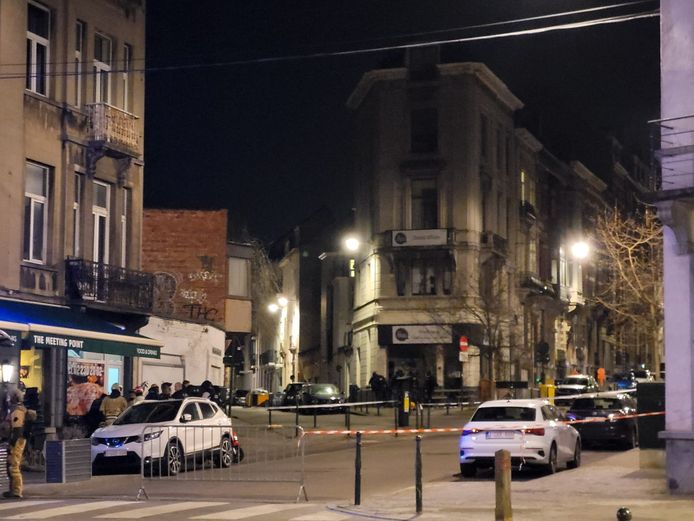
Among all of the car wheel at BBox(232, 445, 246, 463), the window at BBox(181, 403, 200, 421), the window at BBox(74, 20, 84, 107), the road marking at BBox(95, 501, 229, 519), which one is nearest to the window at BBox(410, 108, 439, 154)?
the window at BBox(74, 20, 84, 107)

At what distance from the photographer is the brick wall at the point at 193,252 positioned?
45.7m

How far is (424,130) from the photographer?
196ft

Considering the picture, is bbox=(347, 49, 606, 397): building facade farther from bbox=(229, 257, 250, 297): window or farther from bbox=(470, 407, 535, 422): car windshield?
bbox=(470, 407, 535, 422): car windshield

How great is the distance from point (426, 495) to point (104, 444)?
7.28 meters

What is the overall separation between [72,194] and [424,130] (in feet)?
111

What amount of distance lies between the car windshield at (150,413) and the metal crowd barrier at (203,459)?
0.98 metres

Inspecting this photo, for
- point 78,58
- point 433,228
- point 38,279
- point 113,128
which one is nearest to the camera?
point 38,279

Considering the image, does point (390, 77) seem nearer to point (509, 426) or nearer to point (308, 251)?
point (308, 251)

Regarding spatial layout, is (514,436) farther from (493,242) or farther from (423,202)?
(493,242)

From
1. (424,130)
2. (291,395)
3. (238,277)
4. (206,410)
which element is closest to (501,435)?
(206,410)

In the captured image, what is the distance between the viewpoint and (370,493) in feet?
64.4

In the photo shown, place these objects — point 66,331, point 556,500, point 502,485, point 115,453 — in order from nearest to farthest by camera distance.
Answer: point 502,485, point 556,500, point 115,453, point 66,331

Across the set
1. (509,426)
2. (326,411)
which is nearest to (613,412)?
(509,426)

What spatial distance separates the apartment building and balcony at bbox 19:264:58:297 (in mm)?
27
